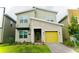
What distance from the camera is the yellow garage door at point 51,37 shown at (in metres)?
4.65

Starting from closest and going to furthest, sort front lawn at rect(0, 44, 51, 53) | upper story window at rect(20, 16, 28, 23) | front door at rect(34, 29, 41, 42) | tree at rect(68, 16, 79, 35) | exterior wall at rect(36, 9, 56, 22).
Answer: front lawn at rect(0, 44, 51, 53), tree at rect(68, 16, 79, 35), front door at rect(34, 29, 41, 42), exterior wall at rect(36, 9, 56, 22), upper story window at rect(20, 16, 28, 23)

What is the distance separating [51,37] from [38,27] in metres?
0.70

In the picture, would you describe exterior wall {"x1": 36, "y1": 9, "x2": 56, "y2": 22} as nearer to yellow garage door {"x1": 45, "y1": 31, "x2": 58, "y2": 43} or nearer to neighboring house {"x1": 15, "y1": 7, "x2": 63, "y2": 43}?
neighboring house {"x1": 15, "y1": 7, "x2": 63, "y2": 43}

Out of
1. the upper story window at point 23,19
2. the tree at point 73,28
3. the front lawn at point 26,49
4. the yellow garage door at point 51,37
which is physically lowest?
the front lawn at point 26,49

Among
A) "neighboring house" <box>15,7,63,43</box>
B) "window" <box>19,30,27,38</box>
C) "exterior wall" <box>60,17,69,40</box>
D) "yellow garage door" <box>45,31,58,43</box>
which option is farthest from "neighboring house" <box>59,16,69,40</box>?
"window" <box>19,30,27,38</box>

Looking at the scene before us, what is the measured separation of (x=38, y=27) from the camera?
17.6 ft

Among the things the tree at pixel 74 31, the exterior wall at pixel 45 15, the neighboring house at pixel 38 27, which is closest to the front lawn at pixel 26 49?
the neighboring house at pixel 38 27

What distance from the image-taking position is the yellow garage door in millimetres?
4645

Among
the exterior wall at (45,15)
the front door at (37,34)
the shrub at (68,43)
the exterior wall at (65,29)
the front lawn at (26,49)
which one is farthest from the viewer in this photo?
the exterior wall at (45,15)

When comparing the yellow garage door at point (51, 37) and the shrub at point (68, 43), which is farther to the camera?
the yellow garage door at point (51, 37)

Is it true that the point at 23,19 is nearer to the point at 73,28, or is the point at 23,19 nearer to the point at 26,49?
the point at 73,28

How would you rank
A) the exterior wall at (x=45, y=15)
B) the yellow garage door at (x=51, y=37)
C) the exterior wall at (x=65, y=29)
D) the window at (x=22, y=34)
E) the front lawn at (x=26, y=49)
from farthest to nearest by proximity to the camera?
the window at (x=22, y=34) < the exterior wall at (x=45, y=15) < the exterior wall at (x=65, y=29) < the yellow garage door at (x=51, y=37) < the front lawn at (x=26, y=49)

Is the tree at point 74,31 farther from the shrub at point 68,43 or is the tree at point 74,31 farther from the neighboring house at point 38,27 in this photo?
the neighboring house at point 38,27
